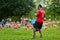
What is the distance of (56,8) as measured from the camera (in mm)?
33125

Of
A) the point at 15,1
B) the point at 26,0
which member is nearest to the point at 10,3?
the point at 15,1

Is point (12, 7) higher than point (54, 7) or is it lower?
lower

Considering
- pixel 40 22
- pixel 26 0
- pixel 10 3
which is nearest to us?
pixel 40 22

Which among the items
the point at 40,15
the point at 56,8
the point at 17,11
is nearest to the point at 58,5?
the point at 56,8

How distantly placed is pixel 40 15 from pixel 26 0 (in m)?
30.3

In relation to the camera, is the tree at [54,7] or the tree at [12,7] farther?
the tree at [12,7]

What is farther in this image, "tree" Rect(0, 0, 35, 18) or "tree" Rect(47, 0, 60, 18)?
"tree" Rect(0, 0, 35, 18)

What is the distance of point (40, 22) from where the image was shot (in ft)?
42.7

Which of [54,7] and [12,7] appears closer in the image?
[54,7]

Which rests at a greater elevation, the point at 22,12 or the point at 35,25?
the point at 35,25

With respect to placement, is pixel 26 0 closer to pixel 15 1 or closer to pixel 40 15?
pixel 15 1

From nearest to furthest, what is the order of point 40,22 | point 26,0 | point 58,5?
point 40,22
point 58,5
point 26,0

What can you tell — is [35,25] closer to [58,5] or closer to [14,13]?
[58,5]

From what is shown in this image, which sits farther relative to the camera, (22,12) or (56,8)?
(22,12)
